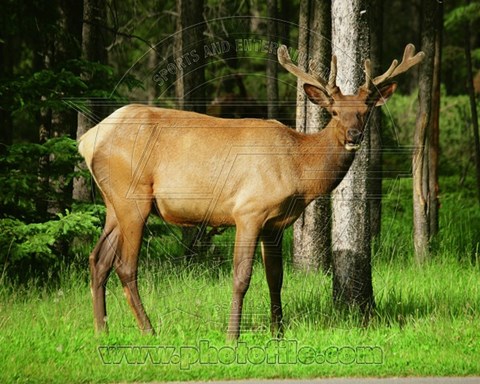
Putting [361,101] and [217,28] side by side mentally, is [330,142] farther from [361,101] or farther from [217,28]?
[217,28]

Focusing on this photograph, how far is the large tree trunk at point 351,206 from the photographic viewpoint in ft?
31.0

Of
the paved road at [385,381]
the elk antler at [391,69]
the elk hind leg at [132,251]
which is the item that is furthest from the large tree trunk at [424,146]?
the paved road at [385,381]

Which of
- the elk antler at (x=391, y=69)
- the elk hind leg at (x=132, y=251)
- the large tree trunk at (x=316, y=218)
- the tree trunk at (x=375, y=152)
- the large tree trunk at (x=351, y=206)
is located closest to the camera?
the elk antler at (x=391, y=69)

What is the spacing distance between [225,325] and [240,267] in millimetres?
911

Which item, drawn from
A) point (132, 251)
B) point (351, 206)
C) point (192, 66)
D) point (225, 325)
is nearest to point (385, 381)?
point (225, 325)

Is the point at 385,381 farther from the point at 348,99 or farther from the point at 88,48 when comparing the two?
the point at 88,48

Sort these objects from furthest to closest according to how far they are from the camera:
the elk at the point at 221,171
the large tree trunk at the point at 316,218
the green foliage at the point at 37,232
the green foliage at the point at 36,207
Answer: the large tree trunk at the point at 316,218, the green foliage at the point at 36,207, the green foliage at the point at 37,232, the elk at the point at 221,171

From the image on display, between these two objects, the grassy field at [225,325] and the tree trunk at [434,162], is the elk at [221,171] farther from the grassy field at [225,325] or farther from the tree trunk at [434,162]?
the tree trunk at [434,162]

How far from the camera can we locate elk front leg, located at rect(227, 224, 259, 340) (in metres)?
8.53

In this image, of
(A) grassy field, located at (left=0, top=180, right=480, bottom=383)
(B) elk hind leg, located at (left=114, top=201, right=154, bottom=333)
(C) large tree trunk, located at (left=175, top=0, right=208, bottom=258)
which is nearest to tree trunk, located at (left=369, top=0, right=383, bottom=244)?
(A) grassy field, located at (left=0, top=180, right=480, bottom=383)

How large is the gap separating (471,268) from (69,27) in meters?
6.25

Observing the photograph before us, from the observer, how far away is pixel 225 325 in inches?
363

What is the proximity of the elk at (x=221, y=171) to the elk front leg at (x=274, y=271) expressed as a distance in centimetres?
1

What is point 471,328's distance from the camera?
29.6 feet
